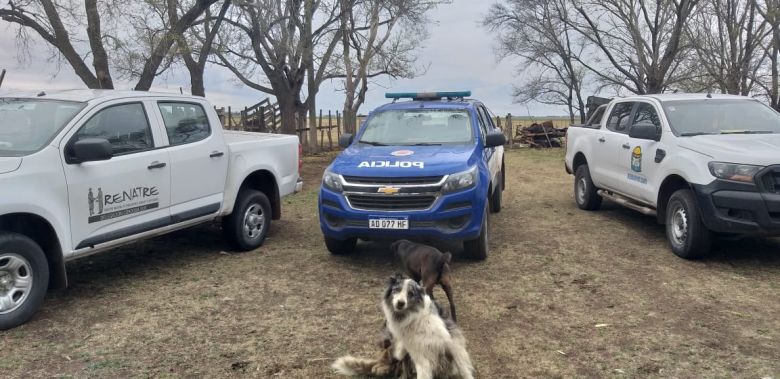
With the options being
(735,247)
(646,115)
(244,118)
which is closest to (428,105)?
(646,115)

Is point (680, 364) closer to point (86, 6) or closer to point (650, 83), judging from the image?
point (86, 6)

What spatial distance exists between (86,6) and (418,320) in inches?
471

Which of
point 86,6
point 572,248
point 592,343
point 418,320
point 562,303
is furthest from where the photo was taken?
point 86,6

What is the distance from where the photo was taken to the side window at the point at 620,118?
8.16 meters

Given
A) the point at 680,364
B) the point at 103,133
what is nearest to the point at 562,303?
the point at 680,364

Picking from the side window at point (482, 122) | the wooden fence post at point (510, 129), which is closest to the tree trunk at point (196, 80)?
the side window at point (482, 122)

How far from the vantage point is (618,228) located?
26.1ft

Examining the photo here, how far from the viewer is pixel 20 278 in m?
4.42

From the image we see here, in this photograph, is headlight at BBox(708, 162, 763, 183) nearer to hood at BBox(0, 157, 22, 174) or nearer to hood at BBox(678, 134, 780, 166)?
hood at BBox(678, 134, 780, 166)

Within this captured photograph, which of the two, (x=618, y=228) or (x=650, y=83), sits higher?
(x=650, y=83)

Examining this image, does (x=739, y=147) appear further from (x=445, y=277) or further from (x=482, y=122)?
(x=445, y=277)

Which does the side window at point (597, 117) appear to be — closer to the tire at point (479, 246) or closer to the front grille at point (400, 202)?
the tire at point (479, 246)

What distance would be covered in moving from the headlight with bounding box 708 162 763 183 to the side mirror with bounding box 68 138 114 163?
18.6 ft

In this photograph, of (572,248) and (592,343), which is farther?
(572,248)
